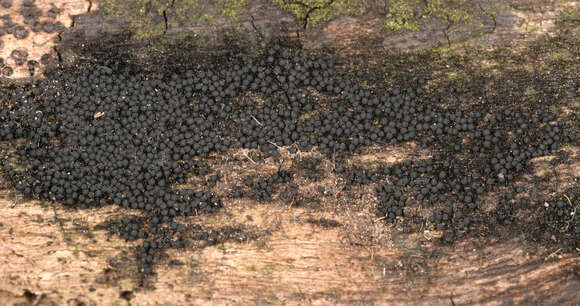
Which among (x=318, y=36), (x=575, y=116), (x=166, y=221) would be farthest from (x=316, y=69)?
(x=575, y=116)

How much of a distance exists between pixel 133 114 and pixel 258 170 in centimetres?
169

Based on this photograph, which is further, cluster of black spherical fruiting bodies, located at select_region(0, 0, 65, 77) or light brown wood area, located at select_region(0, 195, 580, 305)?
cluster of black spherical fruiting bodies, located at select_region(0, 0, 65, 77)

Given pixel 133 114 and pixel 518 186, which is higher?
pixel 133 114


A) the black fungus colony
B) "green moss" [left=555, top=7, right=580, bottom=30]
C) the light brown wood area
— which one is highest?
"green moss" [left=555, top=7, right=580, bottom=30]

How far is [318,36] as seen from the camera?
626cm

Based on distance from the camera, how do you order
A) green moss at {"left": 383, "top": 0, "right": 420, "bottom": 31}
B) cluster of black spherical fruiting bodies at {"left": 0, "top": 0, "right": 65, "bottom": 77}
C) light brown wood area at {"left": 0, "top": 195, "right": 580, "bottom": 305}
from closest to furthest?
light brown wood area at {"left": 0, "top": 195, "right": 580, "bottom": 305} → cluster of black spherical fruiting bodies at {"left": 0, "top": 0, "right": 65, "bottom": 77} → green moss at {"left": 383, "top": 0, "right": 420, "bottom": 31}

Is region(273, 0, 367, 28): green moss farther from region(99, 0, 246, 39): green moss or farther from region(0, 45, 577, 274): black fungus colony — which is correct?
region(99, 0, 246, 39): green moss

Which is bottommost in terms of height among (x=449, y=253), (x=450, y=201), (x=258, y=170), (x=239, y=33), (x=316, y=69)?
(x=449, y=253)

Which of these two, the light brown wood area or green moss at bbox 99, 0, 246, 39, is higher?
green moss at bbox 99, 0, 246, 39

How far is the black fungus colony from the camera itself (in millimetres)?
5906

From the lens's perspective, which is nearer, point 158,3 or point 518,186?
point 518,186

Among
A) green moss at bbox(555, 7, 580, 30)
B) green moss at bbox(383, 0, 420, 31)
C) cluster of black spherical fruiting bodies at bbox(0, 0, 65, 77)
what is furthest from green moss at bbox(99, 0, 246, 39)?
Answer: green moss at bbox(555, 7, 580, 30)

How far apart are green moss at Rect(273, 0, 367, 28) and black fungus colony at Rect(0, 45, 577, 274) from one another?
1.78ft

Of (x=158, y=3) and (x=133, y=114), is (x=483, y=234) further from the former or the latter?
(x=158, y=3)
